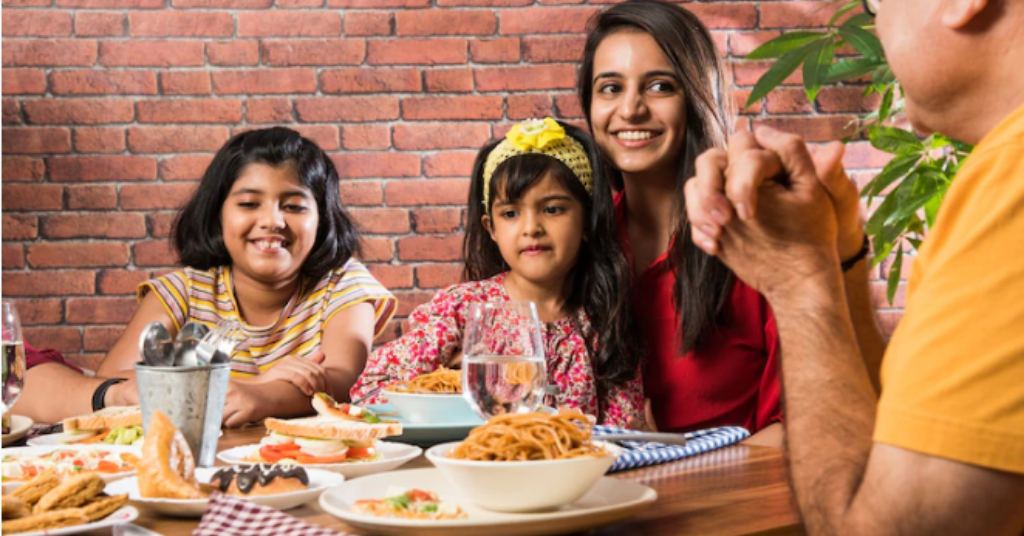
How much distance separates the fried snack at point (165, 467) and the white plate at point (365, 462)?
0.56ft

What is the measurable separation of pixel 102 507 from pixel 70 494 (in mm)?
34

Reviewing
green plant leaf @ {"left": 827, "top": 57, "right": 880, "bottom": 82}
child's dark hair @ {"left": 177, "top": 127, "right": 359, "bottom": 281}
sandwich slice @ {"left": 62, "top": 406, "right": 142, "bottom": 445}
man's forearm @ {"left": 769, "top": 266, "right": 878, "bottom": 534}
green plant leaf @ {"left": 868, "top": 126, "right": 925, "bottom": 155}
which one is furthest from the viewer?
child's dark hair @ {"left": 177, "top": 127, "right": 359, "bottom": 281}

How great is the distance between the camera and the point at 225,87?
339 cm

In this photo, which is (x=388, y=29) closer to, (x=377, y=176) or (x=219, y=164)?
(x=377, y=176)

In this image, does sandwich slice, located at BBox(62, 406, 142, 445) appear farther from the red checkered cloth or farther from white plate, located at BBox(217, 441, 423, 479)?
A: the red checkered cloth

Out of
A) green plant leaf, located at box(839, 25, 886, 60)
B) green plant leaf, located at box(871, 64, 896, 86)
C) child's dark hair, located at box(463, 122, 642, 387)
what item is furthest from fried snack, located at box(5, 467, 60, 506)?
green plant leaf, located at box(871, 64, 896, 86)

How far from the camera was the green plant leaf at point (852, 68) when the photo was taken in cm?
213

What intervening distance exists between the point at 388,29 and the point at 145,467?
2.77 metres

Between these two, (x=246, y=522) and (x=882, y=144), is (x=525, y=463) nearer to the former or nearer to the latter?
(x=246, y=522)

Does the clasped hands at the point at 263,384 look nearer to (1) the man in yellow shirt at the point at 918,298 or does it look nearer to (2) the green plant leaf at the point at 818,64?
(1) the man in yellow shirt at the point at 918,298

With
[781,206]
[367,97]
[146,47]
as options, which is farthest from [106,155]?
[781,206]

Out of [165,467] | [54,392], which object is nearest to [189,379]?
[165,467]

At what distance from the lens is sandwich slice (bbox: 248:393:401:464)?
3.52 ft

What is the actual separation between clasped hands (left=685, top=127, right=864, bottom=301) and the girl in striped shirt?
148 cm
